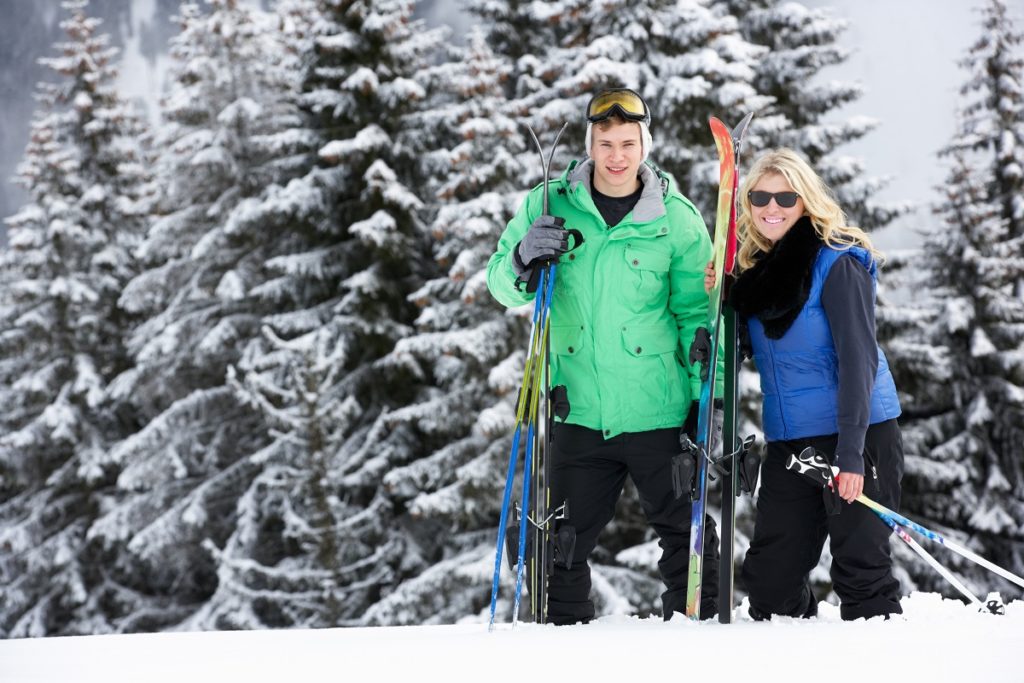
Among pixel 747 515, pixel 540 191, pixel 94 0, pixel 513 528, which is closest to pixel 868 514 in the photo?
pixel 513 528

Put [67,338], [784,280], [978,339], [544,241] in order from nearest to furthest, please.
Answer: [784,280]
[544,241]
[978,339]
[67,338]

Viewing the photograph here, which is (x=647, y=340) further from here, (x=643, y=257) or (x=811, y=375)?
(x=811, y=375)

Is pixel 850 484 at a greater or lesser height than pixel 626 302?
lesser

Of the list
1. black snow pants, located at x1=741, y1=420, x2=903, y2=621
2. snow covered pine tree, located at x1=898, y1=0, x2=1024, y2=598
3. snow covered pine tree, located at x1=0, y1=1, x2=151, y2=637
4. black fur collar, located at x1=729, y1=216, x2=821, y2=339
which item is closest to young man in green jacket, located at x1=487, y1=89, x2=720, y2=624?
black snow pants, located at x1=741, y1=420, x2=903, y2=621

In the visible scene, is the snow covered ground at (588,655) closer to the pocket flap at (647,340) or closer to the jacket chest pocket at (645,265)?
the pocket flap at (647,340)

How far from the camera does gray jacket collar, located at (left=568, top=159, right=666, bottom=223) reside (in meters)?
3.03

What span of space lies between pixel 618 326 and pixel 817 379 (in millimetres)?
708

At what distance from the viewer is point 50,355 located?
62.1 ft

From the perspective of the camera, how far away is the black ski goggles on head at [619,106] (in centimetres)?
305

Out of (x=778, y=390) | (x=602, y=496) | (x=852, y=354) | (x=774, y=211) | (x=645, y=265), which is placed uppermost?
(x=774, y=211)

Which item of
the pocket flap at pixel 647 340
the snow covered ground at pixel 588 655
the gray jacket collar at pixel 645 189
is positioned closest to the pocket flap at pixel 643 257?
the gray jacket collar at pixel 645 189

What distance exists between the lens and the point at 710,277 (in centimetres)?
312

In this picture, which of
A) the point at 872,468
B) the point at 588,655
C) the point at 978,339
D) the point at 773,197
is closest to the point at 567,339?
the point at 773,197

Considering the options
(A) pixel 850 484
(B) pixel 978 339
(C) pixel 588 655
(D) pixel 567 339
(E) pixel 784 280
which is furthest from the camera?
(B) pixel 978 339
